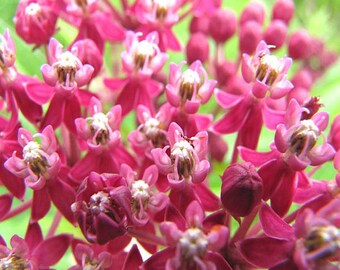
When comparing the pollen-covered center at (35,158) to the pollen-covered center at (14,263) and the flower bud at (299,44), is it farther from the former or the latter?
the flower bud at (299,44)

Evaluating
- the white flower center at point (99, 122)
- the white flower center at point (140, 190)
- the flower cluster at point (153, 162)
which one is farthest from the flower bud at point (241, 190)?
the white flower center at point (99, 122)

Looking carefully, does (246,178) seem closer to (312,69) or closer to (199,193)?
(199,193)

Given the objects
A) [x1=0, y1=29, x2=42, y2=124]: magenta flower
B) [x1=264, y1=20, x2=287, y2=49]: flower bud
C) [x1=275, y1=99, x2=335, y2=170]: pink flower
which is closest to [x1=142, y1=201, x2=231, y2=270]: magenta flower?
[x1=275, y1=99, x2=335, y2=170]: pink flower

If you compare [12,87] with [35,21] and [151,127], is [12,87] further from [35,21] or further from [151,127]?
[151,127]

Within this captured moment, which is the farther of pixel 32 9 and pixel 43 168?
pixel 32 9

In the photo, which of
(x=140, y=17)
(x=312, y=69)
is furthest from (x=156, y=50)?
(x=312, y=69)

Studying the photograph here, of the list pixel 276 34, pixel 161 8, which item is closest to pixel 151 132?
pixel 161 8
